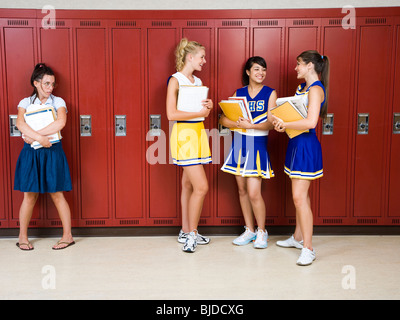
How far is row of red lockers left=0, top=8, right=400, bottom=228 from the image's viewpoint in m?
3.48

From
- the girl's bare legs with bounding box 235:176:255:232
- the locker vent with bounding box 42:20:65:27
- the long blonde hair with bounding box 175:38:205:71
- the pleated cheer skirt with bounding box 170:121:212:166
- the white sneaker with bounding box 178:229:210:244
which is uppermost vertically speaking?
the locker vent with bounding box 42:20:65:27

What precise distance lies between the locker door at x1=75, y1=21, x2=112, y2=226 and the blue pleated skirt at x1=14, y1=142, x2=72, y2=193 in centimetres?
33

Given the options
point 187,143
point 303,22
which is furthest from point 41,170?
point 303,22

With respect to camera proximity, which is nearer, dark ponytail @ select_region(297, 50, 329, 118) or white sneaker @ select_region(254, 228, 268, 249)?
dark ponytail @ select_region(297, 50, 329, 118)

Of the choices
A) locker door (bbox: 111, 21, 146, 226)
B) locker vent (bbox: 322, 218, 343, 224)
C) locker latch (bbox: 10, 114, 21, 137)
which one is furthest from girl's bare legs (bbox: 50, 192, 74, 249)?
locker vent (bbox: 322, 218, 343, 224)

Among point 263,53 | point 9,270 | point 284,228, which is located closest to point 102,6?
point 263,53

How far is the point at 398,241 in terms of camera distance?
3537 mm

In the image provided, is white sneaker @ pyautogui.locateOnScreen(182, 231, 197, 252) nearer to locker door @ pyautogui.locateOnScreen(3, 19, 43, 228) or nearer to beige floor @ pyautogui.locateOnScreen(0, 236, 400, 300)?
beige floor @ pyautogui.locateOnScreen(0, 236, 400, 300)

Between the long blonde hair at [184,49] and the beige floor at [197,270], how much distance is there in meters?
1.62

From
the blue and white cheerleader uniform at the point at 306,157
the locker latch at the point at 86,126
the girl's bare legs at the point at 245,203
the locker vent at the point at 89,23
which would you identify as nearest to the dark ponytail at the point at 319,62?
the blue and white cheerleader uniform at the point at 306,157

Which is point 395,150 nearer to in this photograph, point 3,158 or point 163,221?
point 163,221

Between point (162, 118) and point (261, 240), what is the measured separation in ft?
4.76

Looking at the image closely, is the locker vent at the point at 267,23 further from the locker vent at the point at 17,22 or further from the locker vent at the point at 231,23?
the locker vent at the point at 17,22

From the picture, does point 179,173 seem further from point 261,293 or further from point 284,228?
point 261,293
